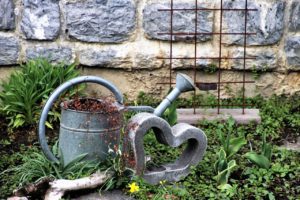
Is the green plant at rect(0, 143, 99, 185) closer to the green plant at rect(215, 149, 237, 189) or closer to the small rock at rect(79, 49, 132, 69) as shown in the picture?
the green plant at rect(215, 149, 237, 189)

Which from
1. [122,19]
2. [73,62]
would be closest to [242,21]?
[122,19]

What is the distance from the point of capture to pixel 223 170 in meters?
3.61

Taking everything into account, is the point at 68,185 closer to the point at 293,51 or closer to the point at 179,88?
the point at 179,88

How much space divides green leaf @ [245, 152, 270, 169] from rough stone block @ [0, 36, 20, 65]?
200cm

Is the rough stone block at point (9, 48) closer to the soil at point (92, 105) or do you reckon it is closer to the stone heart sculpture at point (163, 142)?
the soil at point (92, 105)

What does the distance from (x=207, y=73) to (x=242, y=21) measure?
0.46 m

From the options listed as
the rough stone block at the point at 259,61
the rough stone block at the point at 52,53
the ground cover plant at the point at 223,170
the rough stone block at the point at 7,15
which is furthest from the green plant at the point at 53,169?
the rough stone block at the point at 259,61

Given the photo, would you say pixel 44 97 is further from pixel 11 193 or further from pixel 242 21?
pixel 242 21

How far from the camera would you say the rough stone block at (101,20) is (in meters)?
4.75

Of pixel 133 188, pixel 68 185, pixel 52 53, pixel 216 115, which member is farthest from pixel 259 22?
pixel 68 185

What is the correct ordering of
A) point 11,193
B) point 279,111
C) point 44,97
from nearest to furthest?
point 11,193
point 44,97
point 279,111

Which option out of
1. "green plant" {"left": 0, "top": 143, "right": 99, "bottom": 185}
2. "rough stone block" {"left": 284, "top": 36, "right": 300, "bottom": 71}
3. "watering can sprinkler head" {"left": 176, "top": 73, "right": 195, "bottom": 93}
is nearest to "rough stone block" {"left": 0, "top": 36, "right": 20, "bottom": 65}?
"green plant" {"left": 0, "top": 143, "right": 99, "bottom": 185}

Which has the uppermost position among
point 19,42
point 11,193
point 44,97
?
point 19,42

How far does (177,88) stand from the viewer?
12.0ft
